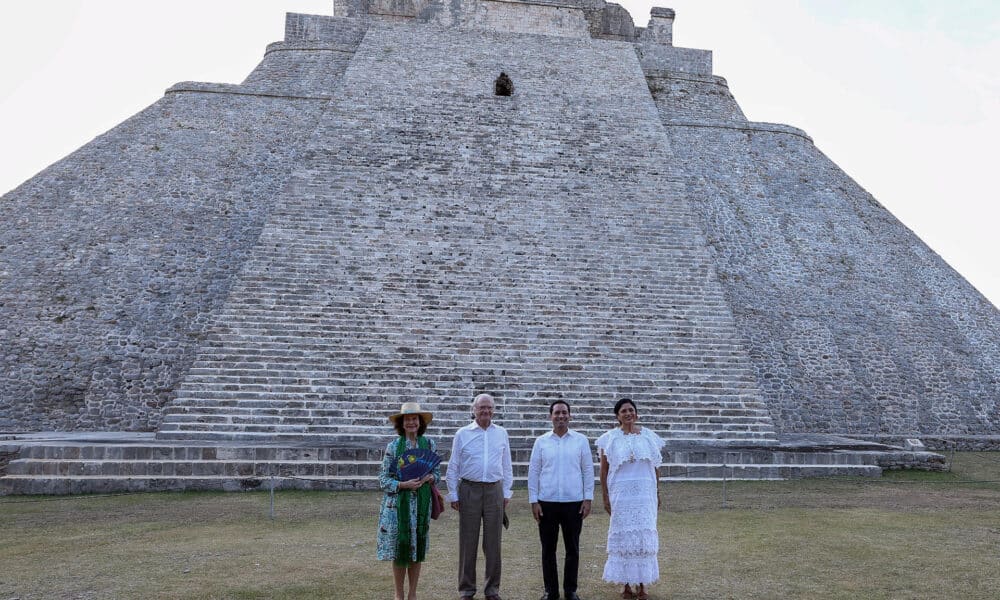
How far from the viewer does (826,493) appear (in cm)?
859

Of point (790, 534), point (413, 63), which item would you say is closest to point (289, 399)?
point (790, 534)

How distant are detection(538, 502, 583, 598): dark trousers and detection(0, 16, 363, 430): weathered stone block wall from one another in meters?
8.46

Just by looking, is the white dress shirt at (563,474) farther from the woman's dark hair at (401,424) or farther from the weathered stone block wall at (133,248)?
the weathered stone block wall at (133,248)

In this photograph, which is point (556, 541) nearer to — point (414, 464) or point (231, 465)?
point (414, 464)

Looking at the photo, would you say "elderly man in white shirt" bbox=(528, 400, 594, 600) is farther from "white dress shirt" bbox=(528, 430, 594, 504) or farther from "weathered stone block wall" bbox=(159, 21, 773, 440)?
"weathered stone block wall" bbox=(159, 21, 773, 440)

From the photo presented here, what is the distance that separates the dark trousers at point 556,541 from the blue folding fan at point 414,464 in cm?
71

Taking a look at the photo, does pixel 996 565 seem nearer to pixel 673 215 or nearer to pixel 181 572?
pixel 181 572

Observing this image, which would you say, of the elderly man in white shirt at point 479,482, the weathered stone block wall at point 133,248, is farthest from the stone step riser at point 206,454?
the elderly man in white shirt at point 479,482

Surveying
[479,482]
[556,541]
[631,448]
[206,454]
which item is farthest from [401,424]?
[206,454]

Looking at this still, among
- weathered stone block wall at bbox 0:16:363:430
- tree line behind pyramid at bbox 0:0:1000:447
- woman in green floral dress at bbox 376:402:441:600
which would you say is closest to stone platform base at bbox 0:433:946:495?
tree line behind pyramid at bbox 0:0:1000:447

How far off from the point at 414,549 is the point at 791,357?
33.9 ft

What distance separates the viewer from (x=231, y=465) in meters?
8.86

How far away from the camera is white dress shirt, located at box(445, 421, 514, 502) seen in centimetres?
461

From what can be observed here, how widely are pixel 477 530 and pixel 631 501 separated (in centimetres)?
84
